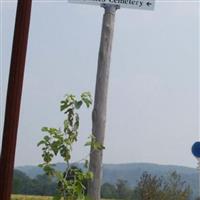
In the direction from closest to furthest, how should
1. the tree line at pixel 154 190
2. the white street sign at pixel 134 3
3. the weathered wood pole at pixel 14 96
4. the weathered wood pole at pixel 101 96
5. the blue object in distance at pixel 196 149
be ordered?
the weathered wood pole at pixel 14 96 → the white street sign at pixel 134 3 → the weathered wood pole at pixel 101 96 → the blue object in distance at pixel 196 149 → the tree line at pixel 154 190

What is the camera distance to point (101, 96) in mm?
4477

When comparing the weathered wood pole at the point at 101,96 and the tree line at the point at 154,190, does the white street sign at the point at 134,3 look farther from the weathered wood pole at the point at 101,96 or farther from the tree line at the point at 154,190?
the tree line at the point at 154,190

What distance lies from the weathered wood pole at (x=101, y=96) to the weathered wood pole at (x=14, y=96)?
180 centimetres

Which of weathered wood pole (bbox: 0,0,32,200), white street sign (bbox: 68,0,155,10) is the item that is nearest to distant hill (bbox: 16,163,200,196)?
white street sign (bbox: 68,0,155,10)

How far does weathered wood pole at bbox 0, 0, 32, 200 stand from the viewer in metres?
2.53

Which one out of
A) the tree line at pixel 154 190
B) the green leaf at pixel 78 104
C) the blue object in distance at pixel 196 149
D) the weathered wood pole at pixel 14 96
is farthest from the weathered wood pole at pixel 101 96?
the weathered wood pole at pixel 14 96

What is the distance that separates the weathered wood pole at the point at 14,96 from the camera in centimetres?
253

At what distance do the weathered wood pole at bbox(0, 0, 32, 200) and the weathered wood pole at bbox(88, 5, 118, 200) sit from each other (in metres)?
1.80

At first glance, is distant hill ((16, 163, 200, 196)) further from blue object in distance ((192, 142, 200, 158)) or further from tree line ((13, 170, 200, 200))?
blue object in distance ((192, 142, 200, 158))

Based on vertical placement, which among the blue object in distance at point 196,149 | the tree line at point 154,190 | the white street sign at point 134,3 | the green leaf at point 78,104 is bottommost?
the tree line at point 154,190

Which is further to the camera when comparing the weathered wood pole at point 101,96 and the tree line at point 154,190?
the tree line at point 154,190

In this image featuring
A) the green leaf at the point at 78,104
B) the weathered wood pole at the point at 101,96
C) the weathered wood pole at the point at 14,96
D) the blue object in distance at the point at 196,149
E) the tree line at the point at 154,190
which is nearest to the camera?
the weathered wood pole at the point at 14,96

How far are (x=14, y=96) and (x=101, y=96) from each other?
1917 millimetres

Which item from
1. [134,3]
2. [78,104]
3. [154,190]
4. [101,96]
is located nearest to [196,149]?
[154,190]
